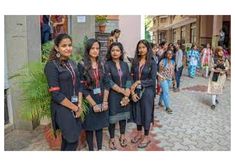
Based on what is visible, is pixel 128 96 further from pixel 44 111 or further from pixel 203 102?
pixel 203 102

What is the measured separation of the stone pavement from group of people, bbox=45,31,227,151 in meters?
0.41

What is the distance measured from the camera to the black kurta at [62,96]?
2857 millimetres

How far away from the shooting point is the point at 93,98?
3428 mm

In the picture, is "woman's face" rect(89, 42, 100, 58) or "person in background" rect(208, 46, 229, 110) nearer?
"woman's face" rect(89, 42, 100, 58)

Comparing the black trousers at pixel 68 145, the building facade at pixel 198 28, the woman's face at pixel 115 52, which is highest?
the building facade at pixel 198 28

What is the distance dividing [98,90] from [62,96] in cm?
64

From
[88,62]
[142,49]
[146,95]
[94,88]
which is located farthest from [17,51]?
[146,95]

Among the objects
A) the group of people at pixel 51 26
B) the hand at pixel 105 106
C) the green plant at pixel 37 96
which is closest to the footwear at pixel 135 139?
the hand at pixel 105 106

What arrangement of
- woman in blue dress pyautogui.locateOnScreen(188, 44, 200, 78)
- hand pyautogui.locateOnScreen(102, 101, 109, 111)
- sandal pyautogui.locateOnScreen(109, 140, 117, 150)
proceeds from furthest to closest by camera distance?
woman in blue dress pyautogui.locateOnScreen(188, 44, 200, 78) → sandal pyautogui.locateOnScreen(109, 140, 117, 150) → hand pyautogui.locateOnScreen(102, 101, 109, 111)

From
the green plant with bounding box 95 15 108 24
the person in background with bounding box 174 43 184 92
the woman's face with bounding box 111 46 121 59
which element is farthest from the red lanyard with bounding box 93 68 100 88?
the person in background with bounding box 174 43 184 92

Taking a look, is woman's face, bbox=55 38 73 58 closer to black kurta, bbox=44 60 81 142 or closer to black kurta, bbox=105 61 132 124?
black kurta, bbox=44 60 81 142

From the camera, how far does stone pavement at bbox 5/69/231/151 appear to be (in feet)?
13.4

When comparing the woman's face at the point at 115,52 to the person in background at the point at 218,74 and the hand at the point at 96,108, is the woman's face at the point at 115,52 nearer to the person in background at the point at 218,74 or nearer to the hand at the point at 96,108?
the hand at the point at 96,108

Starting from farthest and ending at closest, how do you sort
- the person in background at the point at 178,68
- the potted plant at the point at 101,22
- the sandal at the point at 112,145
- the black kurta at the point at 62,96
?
1. the person in background at the point at 178,68
2. the potted plant at the point at 101,22
3. the sandal at the point at 112,145
4. the black kurta at the point at 62,96
